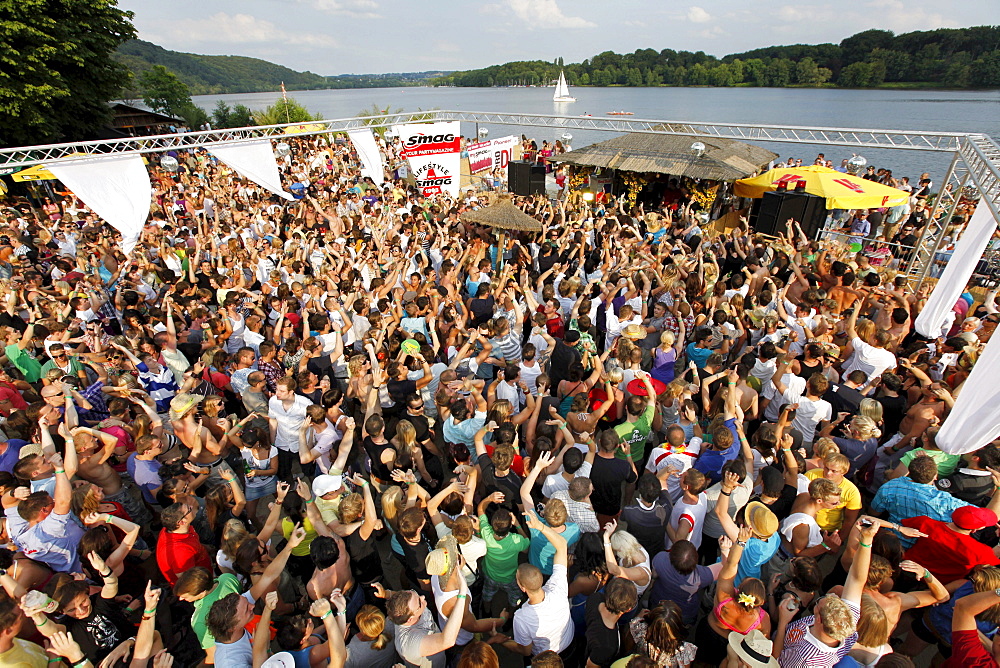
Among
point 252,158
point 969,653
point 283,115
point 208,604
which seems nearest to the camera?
point 969,653

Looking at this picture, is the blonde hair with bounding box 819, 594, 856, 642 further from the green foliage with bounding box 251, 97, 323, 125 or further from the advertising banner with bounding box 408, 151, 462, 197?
the green foliage with bounding box 251, 97, 323, 125

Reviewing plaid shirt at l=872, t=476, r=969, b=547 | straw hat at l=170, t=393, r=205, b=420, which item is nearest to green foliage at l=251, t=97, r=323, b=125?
straw hat at l=170, t=393, r=205, b=420

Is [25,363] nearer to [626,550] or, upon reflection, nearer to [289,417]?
[289,417]

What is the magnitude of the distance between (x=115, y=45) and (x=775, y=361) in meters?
26.9

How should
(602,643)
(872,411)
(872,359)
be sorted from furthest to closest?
(872,359) → (872,411) → (602,643)

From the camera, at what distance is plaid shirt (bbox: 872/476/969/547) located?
2.88 metres

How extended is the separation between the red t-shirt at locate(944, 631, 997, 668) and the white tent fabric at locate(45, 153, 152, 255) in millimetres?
10794

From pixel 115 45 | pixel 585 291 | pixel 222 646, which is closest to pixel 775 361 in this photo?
pixel 585 291

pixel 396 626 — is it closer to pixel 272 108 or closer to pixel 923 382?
pixel 923 382

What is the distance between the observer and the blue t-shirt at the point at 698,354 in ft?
15.9

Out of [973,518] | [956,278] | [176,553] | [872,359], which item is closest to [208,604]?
[176,553]

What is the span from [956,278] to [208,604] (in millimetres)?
7705

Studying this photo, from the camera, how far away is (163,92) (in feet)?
125

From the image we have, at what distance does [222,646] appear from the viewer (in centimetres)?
222
